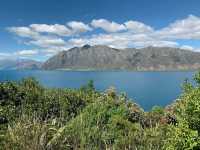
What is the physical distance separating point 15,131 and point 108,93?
23356 millimetres

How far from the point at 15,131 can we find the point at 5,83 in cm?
1813

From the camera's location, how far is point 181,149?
6.85m

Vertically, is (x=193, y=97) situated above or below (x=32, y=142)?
above

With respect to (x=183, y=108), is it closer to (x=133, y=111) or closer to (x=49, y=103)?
(x=49, y=103)

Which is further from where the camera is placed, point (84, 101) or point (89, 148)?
point (84, 101)

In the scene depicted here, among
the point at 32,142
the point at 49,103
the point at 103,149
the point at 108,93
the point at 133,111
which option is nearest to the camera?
the point at 32,142

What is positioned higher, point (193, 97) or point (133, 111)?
point (193, 97)

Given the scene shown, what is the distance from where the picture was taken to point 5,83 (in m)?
22.8

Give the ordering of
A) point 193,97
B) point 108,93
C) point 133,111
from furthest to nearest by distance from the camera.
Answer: point 108,93, point 133,111, point 193,97

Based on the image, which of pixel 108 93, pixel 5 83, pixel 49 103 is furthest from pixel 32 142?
pixel 108 93

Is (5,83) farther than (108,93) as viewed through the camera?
No

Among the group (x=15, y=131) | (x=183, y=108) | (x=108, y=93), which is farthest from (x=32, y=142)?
(x=108, y=93)

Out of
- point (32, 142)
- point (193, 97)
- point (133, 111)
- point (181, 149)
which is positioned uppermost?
point (193, 97)

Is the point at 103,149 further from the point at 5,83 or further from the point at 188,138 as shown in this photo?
the point at 5,83
